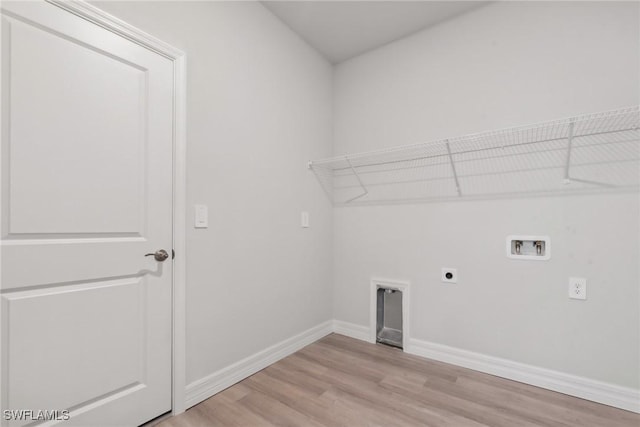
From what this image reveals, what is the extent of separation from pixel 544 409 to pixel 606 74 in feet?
6.48

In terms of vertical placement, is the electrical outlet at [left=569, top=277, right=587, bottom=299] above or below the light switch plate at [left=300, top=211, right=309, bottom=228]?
below

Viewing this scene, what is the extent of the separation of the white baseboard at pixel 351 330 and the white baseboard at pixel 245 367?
18cm

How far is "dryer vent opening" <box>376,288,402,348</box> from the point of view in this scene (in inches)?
101

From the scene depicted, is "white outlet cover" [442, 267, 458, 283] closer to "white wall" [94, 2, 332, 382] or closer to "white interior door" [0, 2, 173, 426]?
"white wall" [94, 2, 332, 382]

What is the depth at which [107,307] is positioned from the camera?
1.39m

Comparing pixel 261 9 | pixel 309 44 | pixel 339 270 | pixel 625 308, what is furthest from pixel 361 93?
pixel 625 308

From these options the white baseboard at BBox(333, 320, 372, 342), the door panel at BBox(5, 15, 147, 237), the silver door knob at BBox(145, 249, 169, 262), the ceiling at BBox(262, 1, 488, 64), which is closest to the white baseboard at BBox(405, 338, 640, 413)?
the white baseboard at BBox(333, 320, 372, 342)

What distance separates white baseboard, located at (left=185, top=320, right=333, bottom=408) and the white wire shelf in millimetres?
1262

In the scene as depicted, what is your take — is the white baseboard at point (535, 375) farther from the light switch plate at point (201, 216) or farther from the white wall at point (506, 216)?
the light switch plate at point (201, 216)

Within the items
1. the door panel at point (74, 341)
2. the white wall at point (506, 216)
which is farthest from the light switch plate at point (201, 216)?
the white wall at point (506, 216)

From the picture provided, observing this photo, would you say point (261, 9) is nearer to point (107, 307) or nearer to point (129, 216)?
point (129, 216)

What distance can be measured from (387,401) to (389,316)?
0.95 meters

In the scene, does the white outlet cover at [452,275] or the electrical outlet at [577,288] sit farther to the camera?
the white outlet cover at [452,275]

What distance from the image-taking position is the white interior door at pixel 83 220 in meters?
1.16
